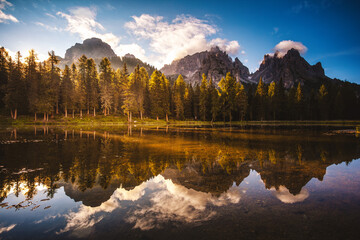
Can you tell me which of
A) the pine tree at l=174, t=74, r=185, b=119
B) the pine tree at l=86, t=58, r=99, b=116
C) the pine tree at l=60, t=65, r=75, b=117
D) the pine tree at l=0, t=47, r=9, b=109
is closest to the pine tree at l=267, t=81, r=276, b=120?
the pine tree at l=174, t=74, r=185, b=119

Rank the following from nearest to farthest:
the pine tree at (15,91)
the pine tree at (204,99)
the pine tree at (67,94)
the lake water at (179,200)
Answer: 1. the lake water at (179,200)
2. the pine tree at (15,91)
3. the pine tree at (67,94)
4. the pine tree at (204,99)

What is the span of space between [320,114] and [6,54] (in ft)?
380

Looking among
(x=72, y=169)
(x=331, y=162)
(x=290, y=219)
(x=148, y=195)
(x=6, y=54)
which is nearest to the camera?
(x=290, y=219)

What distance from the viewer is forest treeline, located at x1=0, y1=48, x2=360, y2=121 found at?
49.0 metres

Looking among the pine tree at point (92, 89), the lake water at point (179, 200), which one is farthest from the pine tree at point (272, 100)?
the lake water at point (179, 200)

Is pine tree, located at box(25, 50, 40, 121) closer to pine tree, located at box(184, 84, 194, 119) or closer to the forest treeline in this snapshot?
the forest treeline

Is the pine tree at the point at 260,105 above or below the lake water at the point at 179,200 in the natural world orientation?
above

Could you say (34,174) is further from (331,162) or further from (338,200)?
(331,162)

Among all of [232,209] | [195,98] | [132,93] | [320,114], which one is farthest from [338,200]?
[320,114]

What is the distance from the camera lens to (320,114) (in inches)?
2943

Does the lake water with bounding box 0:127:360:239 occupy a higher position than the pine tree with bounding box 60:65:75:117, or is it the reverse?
the pine tree with bounding box 60:65:75:117

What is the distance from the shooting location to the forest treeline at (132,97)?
4897 centimetres

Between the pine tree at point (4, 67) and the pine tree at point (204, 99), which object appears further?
the pine tree at point (204, 99)

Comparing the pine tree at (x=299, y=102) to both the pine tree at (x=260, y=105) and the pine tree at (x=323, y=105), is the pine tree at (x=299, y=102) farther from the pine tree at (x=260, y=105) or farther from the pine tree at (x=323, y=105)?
the pine tree at (x=260, y=105)
